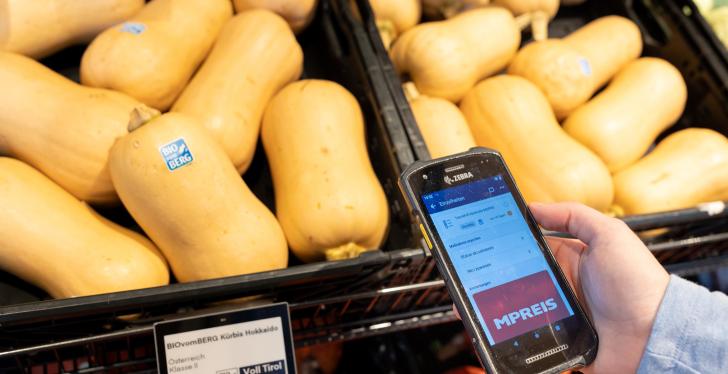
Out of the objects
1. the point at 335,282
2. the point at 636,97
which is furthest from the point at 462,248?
the point at 636,97

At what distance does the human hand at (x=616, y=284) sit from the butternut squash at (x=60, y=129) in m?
0.67

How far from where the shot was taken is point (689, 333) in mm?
652

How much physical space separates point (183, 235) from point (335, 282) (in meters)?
0.24

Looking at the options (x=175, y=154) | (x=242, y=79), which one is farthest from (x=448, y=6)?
(x=175, y=154)

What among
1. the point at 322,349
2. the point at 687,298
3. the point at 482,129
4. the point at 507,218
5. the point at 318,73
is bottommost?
the point at 322,349

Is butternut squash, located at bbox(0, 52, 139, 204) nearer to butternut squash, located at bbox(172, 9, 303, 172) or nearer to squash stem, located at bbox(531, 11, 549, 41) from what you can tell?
butternut squash, located at bbox(172, 9, 303, 172)

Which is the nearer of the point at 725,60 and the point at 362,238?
the point at 362,238

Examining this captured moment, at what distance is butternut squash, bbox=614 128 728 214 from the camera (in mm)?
1057

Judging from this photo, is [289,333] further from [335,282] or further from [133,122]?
[133,122]

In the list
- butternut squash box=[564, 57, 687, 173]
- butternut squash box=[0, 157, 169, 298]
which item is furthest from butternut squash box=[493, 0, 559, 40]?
butternut squash box=[0, 157, 169, 298]

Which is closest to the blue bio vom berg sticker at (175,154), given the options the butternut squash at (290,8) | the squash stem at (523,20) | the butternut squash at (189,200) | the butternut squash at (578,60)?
the butternut squash at (189,200)

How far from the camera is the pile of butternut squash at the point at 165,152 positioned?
779 mm

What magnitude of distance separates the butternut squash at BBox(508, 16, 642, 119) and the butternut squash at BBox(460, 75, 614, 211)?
5cm

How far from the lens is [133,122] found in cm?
80
